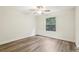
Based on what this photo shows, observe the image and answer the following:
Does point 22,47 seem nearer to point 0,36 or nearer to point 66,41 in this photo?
point 0,36

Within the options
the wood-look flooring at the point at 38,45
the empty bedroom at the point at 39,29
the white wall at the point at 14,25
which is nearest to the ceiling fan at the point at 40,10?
the empty bedroom at the point at 39,29

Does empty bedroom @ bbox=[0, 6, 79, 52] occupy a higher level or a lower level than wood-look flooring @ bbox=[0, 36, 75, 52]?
higher

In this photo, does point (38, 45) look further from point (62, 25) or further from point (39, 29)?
point (62, 25)

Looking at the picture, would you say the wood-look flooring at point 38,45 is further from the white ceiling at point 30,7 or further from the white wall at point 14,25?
the white ceiling at point 30,7

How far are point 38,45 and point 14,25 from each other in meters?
0.45

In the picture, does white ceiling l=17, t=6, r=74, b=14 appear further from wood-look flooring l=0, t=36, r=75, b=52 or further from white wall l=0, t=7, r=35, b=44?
wood-look flooring l=0, t=36, r=75, b=52

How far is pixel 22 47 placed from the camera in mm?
1174

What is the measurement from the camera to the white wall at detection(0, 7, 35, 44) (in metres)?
1.14

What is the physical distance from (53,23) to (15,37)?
1.94ft

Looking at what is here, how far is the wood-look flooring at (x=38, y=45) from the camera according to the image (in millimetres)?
1141

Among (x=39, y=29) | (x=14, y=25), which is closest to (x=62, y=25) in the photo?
(x=39, y=29)

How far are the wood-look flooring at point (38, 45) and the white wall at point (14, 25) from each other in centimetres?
8

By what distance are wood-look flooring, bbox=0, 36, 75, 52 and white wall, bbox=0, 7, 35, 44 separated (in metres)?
0.08

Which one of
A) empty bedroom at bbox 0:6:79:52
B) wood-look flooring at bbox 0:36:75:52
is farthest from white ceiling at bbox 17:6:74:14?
wood-look flooring at bbox 0:36:75:52
